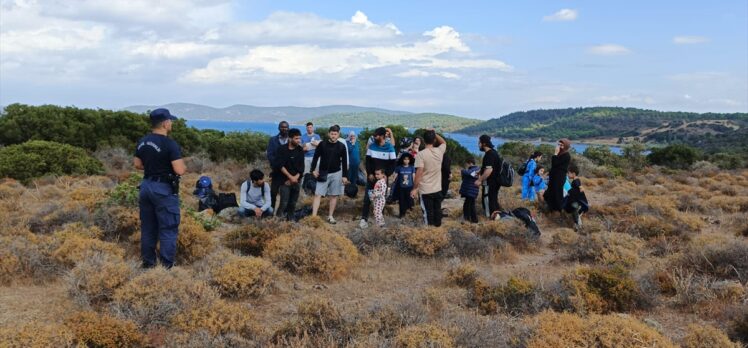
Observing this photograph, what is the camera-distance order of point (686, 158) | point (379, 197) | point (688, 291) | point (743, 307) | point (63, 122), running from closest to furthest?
1. point (743, 307)
2. point (688, 291)
3. point (379, 197)
4. point (63, 122)
5. point (686, 158)

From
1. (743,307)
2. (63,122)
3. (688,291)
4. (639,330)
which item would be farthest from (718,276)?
(63,122)

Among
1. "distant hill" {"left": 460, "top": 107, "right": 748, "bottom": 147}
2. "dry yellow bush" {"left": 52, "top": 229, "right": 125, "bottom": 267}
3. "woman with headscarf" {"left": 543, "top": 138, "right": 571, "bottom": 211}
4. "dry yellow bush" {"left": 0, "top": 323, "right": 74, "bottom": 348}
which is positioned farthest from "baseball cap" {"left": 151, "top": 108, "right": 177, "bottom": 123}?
"distant hill" {"left": 460, "top": 107, "right": 748, "bottom": 147}

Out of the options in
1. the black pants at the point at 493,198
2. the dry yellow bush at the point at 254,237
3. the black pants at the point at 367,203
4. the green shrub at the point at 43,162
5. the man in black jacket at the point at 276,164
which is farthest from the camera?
the green shrub at the point at 43,162

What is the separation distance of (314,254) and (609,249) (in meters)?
3.83

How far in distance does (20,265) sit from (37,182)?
8.99 meters

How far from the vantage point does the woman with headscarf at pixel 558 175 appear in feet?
27.1

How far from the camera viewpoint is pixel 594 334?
11.3ft

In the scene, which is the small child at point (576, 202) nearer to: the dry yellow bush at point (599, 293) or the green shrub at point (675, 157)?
the dry yellow bush at point (599, 293)

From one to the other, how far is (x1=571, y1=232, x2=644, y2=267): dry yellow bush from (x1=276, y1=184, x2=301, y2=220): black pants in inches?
173

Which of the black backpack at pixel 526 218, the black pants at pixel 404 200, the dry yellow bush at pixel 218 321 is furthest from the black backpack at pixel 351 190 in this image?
the dry yellow bush at pixel 218 321

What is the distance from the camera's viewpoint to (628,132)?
298ft

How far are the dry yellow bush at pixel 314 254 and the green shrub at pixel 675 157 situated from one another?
85.6 feet

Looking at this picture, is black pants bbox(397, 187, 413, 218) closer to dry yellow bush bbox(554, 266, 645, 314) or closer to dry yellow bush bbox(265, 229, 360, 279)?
dry yellow bush bbox(265, 229, 360, 279)

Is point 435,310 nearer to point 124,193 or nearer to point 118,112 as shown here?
point 124,193
